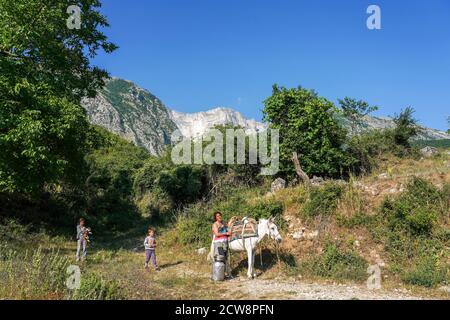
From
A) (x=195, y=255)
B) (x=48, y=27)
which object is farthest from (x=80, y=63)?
(x=195, y=255)

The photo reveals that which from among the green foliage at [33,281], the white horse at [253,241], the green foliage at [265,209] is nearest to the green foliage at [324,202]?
the green foliage at [265,209]

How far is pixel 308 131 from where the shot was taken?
2350 centimetres

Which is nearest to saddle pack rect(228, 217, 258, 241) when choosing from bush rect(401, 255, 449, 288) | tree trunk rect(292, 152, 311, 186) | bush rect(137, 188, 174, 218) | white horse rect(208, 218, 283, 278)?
white horse rect(208, 218, 283, 278)

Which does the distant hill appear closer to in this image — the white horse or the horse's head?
the white horse

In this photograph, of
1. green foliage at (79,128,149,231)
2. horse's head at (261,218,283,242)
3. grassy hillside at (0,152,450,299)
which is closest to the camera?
grassy hillside at (0,152,450,299)

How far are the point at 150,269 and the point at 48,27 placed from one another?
35.1ft

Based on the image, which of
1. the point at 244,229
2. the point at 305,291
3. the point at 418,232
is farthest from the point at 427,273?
the point at 244,229

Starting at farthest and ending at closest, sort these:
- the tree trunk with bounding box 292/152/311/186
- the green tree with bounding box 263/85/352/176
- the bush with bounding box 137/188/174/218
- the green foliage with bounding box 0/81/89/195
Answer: the bush with bounding box 137/188/174/218
the green tree with bounding box 263/85/352/176
the tree trunk with bounding box 292/152/311/186
the green foliage with bounding box 0/81/89/195

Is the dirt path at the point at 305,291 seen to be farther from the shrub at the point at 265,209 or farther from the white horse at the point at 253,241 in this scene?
the shrub at the point at 265,209

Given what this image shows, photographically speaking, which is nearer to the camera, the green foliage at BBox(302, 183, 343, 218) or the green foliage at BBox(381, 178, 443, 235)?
the green foliage at BBox(381, 178, 443, 235)

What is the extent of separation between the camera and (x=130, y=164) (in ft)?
120

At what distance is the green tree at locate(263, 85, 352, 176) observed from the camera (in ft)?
74.2

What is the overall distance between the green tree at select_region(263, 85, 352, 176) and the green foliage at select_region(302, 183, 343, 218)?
7.52 meters
